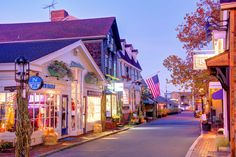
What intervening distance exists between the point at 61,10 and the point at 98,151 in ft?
89.7

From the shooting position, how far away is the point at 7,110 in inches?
674

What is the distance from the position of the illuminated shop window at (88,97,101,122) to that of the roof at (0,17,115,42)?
243 inches

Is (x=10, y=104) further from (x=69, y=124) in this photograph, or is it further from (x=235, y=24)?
(x=235, y=24)

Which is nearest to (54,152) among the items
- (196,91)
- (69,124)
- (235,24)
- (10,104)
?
(10,104)

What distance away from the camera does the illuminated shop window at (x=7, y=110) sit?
55.4 feet

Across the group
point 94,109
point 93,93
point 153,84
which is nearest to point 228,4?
point 93,93

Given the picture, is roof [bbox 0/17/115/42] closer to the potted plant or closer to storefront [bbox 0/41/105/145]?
storefront [bbox 0/41/105/145]

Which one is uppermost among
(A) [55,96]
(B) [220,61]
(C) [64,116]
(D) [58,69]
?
(D) [58,69]

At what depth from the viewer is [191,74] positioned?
28.5 meters

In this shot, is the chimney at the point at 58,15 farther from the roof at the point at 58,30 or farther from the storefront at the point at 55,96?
the storefront at the point at 55,96

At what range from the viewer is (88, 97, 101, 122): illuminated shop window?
2689cm

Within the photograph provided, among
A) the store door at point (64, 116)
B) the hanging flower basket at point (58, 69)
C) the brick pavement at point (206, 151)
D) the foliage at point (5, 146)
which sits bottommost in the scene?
the brick pavement at point (206, 151)

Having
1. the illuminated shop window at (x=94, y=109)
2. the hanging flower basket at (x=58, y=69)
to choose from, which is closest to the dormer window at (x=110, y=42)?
the illuminated shop window at (x=94, y=109)

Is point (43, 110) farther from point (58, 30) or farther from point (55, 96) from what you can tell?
point (58, 30)
